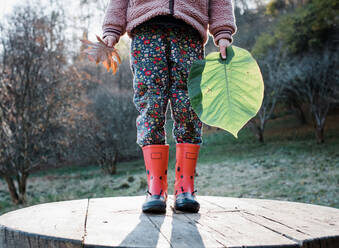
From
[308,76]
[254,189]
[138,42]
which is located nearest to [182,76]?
[138,42]

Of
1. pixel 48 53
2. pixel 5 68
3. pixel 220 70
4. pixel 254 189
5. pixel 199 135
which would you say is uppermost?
pixel 48 53

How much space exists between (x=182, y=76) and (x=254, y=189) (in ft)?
11.4

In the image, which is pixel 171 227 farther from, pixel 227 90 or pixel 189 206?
pixel 227 90

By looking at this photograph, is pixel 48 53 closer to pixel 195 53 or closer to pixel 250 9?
pixel 195 53

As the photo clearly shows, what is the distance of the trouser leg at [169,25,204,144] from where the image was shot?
1.42 metres

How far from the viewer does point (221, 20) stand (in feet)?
4.77

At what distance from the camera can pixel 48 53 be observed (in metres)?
5.25

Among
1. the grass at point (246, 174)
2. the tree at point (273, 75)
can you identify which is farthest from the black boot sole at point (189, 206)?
the tree at point (273, 75)

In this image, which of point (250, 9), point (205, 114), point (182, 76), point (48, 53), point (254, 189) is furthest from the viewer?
point (250, 9)

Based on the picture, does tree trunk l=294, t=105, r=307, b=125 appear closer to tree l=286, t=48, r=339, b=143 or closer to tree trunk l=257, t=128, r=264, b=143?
tree l=286, t=48, r=339, b=143

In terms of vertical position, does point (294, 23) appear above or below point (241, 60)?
above

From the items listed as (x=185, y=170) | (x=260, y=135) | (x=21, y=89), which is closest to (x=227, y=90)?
(x=185, y=170)

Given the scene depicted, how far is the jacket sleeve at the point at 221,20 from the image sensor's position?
1.44 meters

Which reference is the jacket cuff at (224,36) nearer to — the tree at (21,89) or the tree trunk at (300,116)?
the tree at (21,89)
